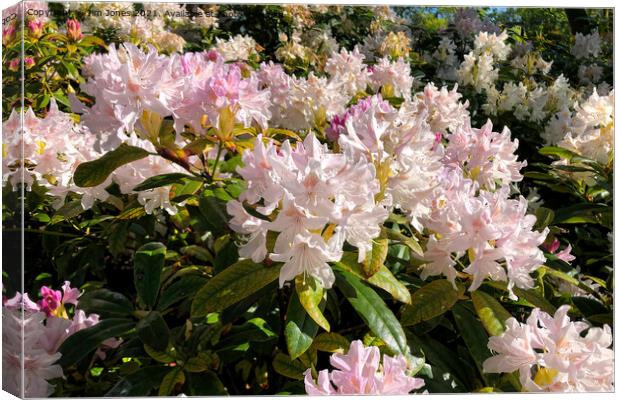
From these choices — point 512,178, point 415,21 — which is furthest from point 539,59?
point 512,178

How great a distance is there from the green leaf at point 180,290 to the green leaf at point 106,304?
87 mm

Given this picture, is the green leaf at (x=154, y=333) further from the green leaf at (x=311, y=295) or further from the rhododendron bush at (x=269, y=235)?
the green leaf at (x=311, y=295)

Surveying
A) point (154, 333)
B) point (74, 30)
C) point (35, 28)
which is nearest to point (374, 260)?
point (154, 333)

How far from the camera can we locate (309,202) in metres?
1.08

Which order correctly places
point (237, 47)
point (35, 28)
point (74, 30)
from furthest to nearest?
point (237, 47) < point (74, 30) < point (35, 28)

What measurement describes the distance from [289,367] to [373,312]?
0.21 metres

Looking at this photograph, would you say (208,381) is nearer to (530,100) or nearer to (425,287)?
(425,287)

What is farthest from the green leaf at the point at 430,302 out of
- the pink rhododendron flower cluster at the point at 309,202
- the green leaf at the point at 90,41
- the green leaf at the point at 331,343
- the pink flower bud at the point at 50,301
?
the green leaf at the point at 90,41

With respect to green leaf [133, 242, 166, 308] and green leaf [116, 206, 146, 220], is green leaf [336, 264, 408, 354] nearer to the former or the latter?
green leaf [133, 242, 166, 308]

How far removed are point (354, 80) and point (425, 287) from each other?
94cm

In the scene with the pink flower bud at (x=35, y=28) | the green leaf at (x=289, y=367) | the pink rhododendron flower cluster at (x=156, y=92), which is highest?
the pink rhododendron flower cluster at (x=156, y=92)

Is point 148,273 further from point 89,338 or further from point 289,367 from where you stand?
point 289,367

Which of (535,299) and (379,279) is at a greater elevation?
(379,279)

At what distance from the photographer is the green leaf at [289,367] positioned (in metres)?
1.37
